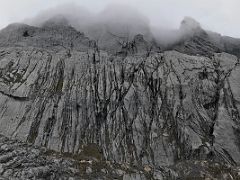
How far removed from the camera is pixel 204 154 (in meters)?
98.8

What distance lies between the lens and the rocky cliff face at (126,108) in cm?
9900

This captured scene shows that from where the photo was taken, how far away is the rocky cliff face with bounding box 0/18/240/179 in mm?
99000

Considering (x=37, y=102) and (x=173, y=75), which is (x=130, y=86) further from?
(x=37, y=102)

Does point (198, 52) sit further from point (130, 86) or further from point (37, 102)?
point (37, 102)

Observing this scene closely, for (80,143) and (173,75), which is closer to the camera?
(80,143)

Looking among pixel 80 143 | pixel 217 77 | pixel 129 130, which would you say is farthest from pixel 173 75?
pixel 80 143

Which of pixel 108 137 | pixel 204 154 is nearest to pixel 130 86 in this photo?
pixel 108 137

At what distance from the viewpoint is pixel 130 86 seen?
115m

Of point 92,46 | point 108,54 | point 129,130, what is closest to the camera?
point 129,130

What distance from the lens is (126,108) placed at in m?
110

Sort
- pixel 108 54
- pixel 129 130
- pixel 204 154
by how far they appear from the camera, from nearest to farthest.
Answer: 1. pixel 204 154
2. pixel 129 130
3. pixel 108 54

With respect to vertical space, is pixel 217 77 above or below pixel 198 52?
below

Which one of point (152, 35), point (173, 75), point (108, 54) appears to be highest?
point (152, 35)

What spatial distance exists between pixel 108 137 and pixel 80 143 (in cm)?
663
